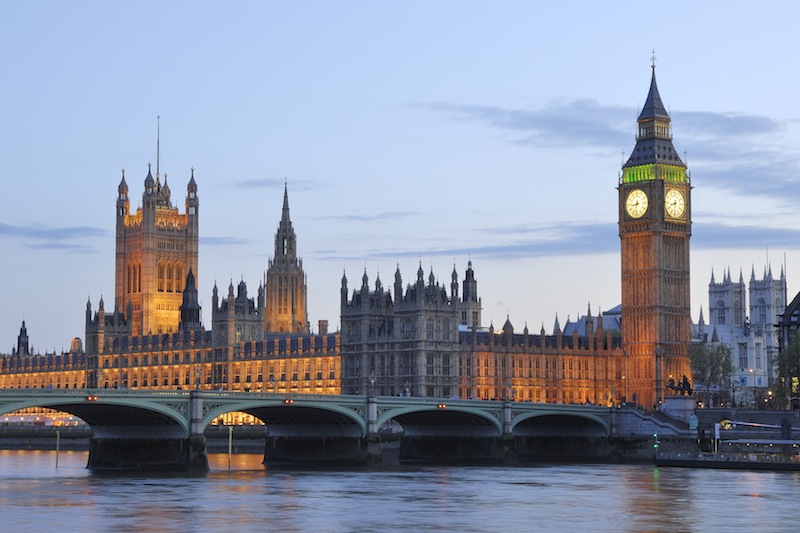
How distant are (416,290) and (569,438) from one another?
31208mm

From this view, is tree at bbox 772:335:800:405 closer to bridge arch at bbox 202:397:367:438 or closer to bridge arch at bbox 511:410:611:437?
bridge arch at bbox 511:410:611:437

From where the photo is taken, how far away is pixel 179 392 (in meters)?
108

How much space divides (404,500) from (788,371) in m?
68.5

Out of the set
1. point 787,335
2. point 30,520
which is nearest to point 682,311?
point 787,335

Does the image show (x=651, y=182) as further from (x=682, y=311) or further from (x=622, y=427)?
(x=622, y=427)

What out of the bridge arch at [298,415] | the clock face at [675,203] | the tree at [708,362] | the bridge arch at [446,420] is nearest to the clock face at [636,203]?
the clock face at [675,203]

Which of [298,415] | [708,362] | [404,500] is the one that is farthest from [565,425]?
[404,500]

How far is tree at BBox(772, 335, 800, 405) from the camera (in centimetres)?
14312

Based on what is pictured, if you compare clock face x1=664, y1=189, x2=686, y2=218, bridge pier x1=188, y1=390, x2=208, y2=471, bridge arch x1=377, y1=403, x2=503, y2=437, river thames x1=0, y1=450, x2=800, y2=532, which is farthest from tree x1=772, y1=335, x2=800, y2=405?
bridge pier x1=188, y1=390, x2=208, y2=471

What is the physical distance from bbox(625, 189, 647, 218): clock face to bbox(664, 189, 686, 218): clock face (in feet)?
7.44

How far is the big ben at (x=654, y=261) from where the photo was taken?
6708 inches

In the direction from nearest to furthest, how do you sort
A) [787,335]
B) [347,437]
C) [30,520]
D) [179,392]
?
[30,520] < [179,392] < [347,437] < [787,335]

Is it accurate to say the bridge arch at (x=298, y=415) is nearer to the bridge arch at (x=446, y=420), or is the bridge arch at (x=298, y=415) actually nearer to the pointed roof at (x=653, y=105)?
the bridge arch at (x=446, y=420)

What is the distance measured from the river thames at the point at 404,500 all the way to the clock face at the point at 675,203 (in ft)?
201
